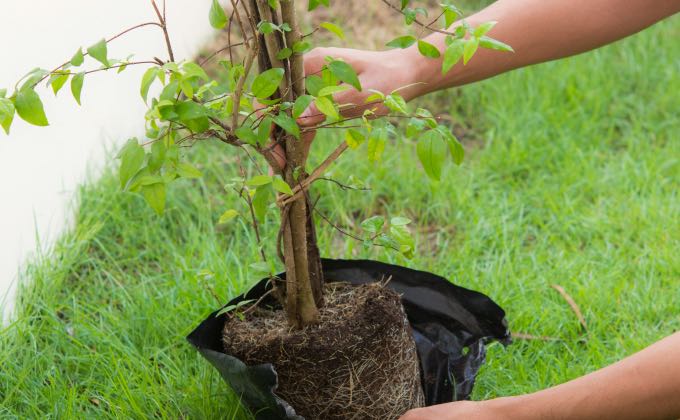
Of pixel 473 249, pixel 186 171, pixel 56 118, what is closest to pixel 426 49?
pixel 186 171

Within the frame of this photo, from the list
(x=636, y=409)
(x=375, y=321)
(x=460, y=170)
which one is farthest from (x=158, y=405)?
(x=460, y=170)

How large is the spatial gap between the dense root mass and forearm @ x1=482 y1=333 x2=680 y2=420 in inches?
9.7

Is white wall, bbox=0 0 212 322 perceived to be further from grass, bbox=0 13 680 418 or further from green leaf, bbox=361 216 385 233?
green leaf, bbox=361 216 385 233

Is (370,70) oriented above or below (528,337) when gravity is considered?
above

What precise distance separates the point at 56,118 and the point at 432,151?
4.25 feet

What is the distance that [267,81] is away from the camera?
3.97ft

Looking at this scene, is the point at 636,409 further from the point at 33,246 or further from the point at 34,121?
the point at 33,246

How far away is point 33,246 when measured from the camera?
6.66 ft

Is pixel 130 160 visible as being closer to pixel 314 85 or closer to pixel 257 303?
pixel 314 85

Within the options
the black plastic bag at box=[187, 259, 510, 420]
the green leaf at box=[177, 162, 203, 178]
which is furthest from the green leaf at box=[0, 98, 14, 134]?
the black plastic bag at box=[187, 259, 510, 420]

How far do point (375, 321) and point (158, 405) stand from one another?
0.46 meters

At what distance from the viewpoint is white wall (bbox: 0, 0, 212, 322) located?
74.7 inches

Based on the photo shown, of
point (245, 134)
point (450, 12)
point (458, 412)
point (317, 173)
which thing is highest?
point (450, 12)

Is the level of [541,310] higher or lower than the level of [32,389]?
lower
